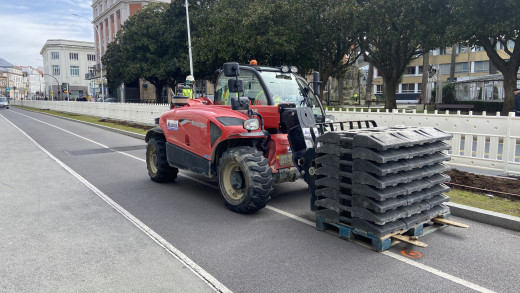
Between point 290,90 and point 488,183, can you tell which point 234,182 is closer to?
point 290,90

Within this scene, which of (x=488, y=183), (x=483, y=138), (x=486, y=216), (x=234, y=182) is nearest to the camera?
(x=486, y=216)

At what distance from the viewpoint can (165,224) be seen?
5805 mm

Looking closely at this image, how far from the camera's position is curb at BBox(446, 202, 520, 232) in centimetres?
543

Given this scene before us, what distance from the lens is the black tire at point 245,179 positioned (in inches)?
228

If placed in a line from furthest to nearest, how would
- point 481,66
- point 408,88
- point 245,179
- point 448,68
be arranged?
1. point 408,88
2. point 448,68
3. point 481,66
4. point 245,179

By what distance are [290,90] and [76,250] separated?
170 inches

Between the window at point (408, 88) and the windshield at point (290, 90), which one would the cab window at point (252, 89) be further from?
the window at point (408, 88)

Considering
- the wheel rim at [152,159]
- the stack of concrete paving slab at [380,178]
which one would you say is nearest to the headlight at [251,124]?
the stack of concrete paving slab at [380,178]

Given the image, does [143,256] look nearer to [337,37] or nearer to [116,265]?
[116,265]

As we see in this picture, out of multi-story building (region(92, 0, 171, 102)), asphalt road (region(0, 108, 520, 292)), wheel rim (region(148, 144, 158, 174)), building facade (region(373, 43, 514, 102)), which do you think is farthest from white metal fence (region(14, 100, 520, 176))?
multi-story building (region(92, 0, 171, 102))

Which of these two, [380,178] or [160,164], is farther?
[160,164]

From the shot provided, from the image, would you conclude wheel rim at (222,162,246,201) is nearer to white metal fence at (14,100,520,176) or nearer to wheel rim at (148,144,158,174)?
wheel rim at (148,144,158,174)

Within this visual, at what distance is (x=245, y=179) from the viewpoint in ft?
19.4

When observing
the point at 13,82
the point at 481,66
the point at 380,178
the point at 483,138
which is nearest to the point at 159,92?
the point at 483,138
